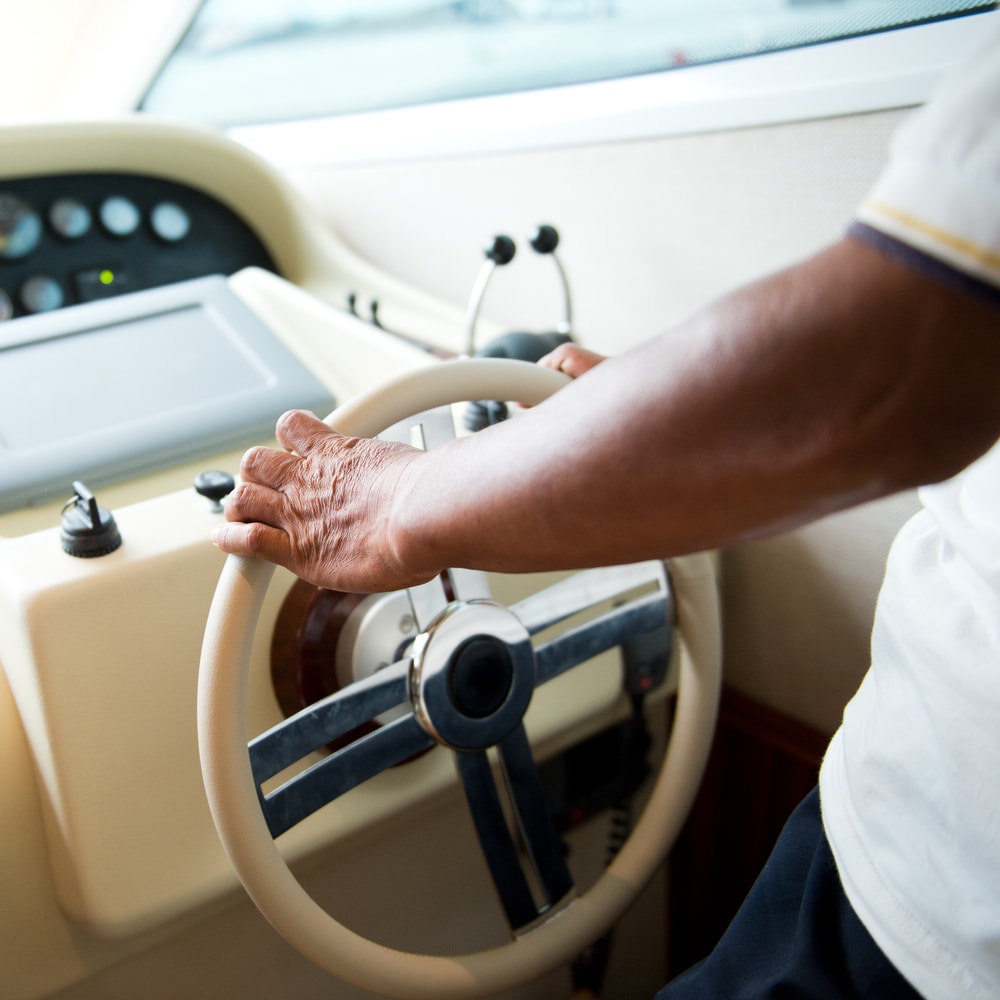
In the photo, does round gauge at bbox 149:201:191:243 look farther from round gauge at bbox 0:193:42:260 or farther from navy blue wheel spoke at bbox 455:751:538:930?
navy blue wheel spoke at bbox 455:751:538:930

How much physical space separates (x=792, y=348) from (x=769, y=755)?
107 centimetres

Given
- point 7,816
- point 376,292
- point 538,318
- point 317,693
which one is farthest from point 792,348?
point 376,292

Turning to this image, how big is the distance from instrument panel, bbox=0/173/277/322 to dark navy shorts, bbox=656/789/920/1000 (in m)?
1.38

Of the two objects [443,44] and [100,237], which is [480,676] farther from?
[443,44]

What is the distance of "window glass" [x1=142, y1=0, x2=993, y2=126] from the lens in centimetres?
124

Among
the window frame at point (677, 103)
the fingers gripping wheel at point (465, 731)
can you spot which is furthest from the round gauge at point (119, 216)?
the fingers gripping wheel at point (465, 731)

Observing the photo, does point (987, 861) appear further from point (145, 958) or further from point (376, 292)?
point (376, 292)

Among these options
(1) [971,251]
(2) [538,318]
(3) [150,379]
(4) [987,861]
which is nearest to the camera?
(1) [971,251]

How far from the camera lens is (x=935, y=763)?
594mm

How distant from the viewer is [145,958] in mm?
917

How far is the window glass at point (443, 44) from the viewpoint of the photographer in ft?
4.06

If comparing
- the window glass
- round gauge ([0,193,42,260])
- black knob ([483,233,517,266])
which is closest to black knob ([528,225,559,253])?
black knob ([483,233,517,266])

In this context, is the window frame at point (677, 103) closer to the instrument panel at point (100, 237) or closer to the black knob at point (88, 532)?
the instrument panel at point (100, 237)

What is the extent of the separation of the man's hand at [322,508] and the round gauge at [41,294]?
3.65 ft
